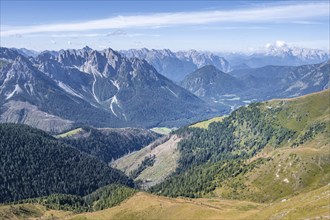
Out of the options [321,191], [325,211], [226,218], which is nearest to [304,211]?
[325,211]

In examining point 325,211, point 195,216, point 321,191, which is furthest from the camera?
point 195,216

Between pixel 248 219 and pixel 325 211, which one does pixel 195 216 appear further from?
pixel 325 211

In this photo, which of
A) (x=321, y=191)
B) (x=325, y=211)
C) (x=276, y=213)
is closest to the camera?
(x=325, y=211)

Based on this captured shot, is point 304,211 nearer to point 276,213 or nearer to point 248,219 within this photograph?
point 276,213

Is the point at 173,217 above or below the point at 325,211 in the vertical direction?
below

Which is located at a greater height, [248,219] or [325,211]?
[325,211]

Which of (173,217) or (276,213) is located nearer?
(276,213)

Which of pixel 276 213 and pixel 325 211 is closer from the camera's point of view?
pixel 325 211

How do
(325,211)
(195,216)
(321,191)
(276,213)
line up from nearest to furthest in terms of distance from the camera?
(325,211)
(276,213)
(321,191)
(195,216)

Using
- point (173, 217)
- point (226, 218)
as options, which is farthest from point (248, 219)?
point (173, 217)
